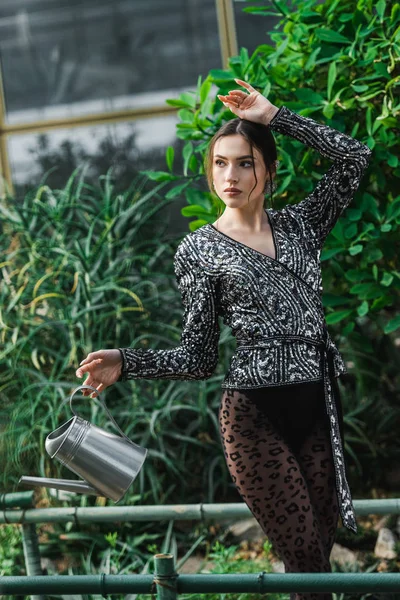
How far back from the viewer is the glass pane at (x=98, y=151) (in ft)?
17.3

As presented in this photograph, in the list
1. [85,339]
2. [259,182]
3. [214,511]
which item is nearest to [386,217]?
[259,182]

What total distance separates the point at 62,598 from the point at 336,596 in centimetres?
102

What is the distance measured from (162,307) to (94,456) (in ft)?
7.52

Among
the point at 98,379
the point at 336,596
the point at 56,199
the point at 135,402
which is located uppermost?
the point at 56,199

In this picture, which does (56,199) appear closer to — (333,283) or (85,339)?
(85,339)

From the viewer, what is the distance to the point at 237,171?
229cm

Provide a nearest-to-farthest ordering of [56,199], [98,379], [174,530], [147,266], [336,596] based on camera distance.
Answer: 1. [98,379]
2. [336,596]
3. [174,530]
4. [147,266]
5. [56,199]

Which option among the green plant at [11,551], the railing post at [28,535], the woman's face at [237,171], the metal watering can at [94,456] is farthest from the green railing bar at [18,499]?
the woman's face at [237,171]

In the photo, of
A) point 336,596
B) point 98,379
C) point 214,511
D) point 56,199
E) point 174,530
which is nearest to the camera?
point 98,379

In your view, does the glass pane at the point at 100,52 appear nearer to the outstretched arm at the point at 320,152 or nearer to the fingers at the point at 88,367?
the outstretched arm at the point at 320,152

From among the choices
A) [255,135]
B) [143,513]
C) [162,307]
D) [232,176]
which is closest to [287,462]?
[232,176]

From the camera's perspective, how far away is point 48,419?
4.13m

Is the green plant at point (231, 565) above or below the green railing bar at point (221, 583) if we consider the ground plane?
below

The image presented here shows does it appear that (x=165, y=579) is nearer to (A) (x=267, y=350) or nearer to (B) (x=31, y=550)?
(A) (x=267, y=350)
